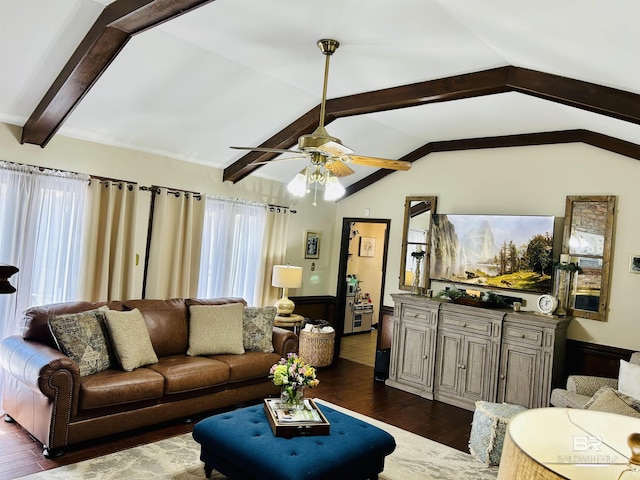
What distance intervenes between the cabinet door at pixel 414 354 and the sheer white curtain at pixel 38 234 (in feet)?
12.2

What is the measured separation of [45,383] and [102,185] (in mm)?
2146

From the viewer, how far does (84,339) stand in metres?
3.91

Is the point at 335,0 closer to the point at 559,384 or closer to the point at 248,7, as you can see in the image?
the point at 248,7

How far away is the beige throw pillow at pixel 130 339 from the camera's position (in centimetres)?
407

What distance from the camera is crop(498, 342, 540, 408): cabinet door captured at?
191 inches

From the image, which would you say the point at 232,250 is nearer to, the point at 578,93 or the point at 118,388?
the point at 118,388

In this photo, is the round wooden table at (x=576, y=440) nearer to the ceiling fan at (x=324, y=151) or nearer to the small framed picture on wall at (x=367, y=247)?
the ceiling fan at (x=324, y=151)

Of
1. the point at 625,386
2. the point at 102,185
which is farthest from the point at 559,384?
the point at 102,185

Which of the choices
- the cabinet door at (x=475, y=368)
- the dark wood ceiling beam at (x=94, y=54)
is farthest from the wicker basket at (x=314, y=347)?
the dark wood ceiling beam at (x=94, y=54)

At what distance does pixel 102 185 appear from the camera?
4.82 m

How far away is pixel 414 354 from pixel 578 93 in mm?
3484

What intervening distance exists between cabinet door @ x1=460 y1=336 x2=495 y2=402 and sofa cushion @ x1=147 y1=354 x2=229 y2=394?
265 centimetres

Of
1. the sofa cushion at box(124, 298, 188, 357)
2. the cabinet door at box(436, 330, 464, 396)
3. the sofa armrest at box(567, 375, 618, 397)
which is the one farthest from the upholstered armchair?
the sofa cushion at box(124, 298, 188, 357)

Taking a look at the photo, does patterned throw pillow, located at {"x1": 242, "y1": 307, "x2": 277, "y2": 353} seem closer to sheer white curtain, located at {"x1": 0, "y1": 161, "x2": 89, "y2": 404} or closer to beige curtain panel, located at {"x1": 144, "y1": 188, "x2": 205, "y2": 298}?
beige curtain panel, located at {"x1": 144, "y1": 188, "x2": 205, "y2": 298}
